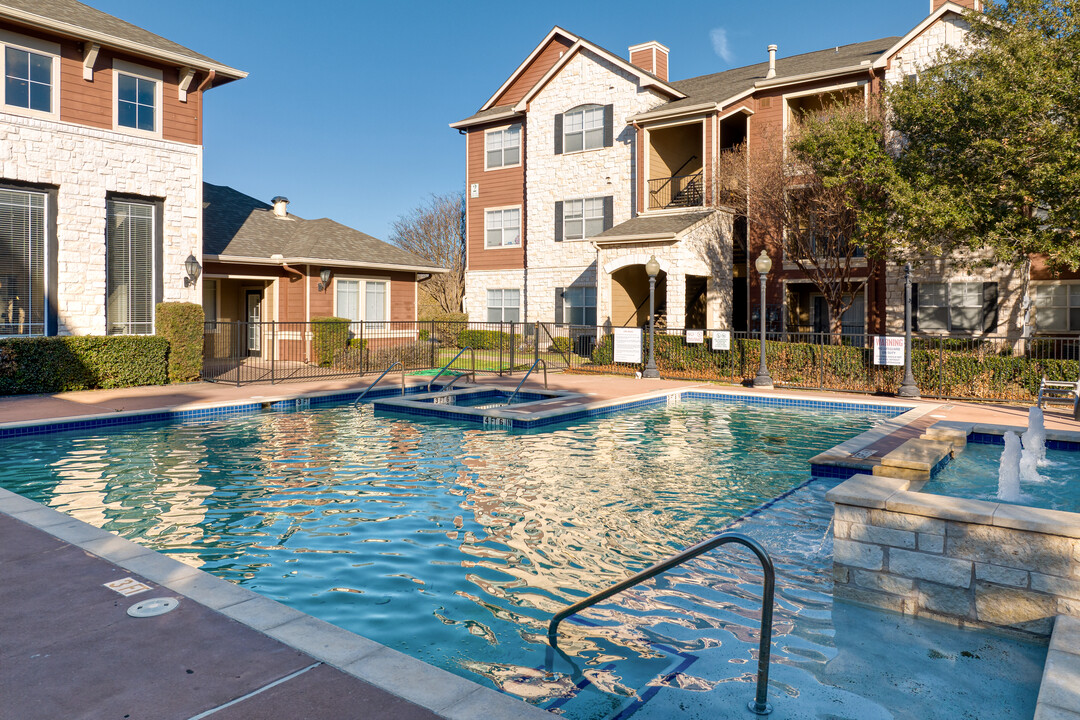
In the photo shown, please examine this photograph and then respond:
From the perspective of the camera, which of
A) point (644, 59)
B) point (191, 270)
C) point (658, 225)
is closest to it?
point (191, 270)

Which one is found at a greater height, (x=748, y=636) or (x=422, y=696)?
(x=422, y=696)

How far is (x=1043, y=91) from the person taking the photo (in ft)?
49.5

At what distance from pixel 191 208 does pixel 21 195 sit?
3.79 metres

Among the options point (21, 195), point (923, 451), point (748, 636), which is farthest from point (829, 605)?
point (21, 195)

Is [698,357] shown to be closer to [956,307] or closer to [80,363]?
[956,307]

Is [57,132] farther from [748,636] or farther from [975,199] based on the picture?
[975,199]

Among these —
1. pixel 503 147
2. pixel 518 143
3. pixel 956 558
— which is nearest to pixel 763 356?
pixel 956 558

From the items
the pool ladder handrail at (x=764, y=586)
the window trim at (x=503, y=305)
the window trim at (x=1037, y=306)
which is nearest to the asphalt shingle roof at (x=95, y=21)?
the window trim at (x=503, y=305)

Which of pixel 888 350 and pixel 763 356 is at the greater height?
pixel 888 350

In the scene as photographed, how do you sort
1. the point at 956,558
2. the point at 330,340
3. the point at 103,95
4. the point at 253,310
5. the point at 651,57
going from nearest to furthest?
the point at 956,558 → the point at 103,95 → the point at 330,340 → the point at 253,310 → the point at 651,57

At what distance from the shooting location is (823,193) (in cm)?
2070

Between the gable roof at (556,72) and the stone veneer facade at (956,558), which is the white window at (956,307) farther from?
the stone veneer facade at (956,558)

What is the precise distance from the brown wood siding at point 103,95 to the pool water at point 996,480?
744 inches

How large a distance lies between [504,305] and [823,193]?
14447mm
